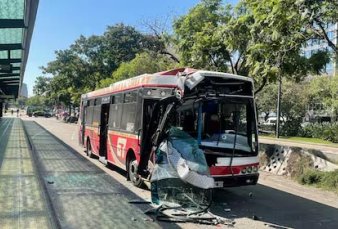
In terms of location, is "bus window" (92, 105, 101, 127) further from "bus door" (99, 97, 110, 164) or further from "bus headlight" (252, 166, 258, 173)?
"bus headlight" (252, 166, 258, 173)

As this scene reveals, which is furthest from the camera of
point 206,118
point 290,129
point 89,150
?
point 290,129

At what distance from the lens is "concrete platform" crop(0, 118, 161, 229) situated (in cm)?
794

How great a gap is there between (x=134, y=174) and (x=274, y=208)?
3.82 m

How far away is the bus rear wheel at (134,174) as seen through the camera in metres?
11.6

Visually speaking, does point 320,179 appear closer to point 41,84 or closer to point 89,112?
point 89,112

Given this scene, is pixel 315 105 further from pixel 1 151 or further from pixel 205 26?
pixel 1 151

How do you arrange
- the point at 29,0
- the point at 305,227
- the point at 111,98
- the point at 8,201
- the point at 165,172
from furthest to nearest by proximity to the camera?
the point at 111,98 < the point at 29,0 < the point at 8,201 < the point at 165,172 < the point at 305,227

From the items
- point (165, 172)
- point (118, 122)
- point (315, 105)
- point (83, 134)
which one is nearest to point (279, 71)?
point (118, 122)

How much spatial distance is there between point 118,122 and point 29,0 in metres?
4.52

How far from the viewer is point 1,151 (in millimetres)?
19953

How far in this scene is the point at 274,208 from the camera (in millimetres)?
9805

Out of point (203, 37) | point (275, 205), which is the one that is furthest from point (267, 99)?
point (275, 205)

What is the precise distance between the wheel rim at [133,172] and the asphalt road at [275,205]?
0.65ft

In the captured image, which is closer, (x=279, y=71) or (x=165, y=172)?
(x=165, y=172)
